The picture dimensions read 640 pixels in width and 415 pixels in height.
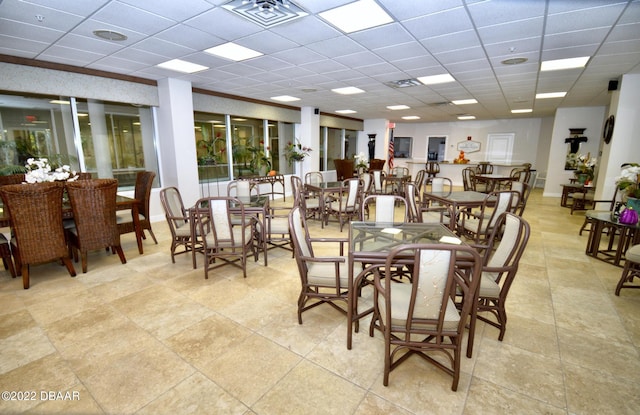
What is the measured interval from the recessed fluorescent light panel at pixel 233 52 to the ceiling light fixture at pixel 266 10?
2.86 feet

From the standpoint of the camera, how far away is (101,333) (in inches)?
87.5

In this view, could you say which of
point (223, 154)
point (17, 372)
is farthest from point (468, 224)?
point (223, 154)

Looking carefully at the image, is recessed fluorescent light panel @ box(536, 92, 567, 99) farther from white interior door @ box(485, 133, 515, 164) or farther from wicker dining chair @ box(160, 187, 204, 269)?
wicker dining chair @ box(160, 187, 204, 269)

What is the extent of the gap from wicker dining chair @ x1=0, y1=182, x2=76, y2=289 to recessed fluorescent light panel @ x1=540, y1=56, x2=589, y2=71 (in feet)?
20.8

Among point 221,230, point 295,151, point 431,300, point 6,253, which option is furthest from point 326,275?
point 295,151

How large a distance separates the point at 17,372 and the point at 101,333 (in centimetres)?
46

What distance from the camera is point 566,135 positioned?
27.2 ft

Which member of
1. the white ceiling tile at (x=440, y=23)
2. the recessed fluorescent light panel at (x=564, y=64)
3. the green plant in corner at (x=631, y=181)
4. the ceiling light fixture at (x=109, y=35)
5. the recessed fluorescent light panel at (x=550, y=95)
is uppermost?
the recessed fluorescent light panel at (x=550, y=95)

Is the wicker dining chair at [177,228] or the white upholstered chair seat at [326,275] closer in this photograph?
the white upholstered chair seat at [326,275]

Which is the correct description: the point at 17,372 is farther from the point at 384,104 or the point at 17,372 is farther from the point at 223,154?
the point at 384,104

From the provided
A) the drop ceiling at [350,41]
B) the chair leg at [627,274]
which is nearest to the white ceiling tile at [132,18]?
the drop ceiling at [350,41]

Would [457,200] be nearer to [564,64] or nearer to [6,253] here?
[564,64]

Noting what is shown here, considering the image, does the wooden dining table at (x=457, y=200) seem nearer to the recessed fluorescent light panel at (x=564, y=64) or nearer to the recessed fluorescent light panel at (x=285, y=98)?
the recessed fluorescent light panel at (x=564, y=64)

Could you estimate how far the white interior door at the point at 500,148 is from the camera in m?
11.3
